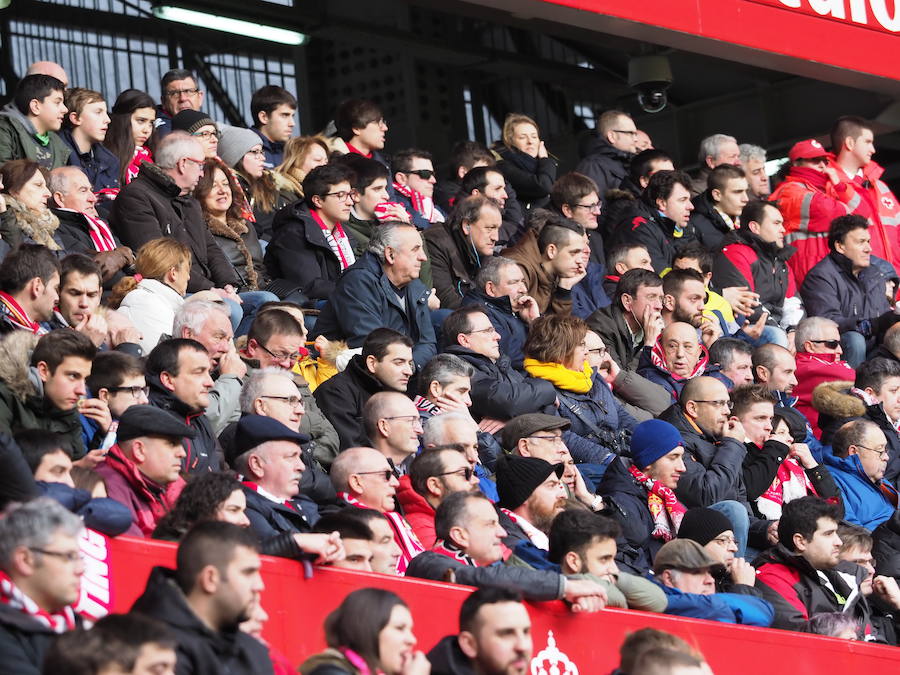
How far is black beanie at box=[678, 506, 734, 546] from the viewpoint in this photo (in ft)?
26.2

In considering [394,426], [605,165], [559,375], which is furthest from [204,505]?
[605,165]

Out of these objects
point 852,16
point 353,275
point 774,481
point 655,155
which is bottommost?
point 774,481

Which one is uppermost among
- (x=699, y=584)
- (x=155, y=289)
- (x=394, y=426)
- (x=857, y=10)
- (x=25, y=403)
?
(x=857, y=10)

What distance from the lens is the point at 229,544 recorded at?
4.91m

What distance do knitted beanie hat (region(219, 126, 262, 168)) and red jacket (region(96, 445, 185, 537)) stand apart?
4670 mm

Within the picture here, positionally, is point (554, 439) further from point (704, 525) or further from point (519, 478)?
point (704, 525)

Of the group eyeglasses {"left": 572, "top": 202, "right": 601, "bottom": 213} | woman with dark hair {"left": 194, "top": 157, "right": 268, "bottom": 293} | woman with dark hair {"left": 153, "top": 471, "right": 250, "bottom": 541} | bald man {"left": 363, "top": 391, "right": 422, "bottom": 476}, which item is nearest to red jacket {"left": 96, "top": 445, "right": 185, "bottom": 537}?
woman with dark hair {"left": 153, "top": 471, "right": 250, "bottom": 541}

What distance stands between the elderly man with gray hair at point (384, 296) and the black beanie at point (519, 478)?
1.67 meters

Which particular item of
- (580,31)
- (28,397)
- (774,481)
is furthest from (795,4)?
(28,397)

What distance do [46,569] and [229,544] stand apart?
52 centimetres

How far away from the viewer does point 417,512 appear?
293 inches

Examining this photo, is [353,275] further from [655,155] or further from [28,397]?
[655,155]

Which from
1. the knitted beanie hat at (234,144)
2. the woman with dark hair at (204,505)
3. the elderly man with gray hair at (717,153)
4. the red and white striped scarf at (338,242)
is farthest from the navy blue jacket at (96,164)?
the elderly man with gray hair at (717,153)

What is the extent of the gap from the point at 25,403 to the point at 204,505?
1.15 m
